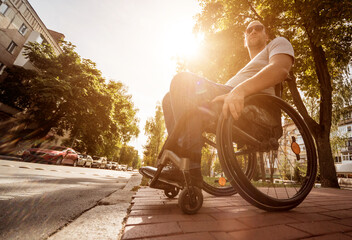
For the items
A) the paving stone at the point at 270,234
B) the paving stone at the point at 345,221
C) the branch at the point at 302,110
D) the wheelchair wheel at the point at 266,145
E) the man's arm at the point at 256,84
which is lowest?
the paving stone at the point at 270,234

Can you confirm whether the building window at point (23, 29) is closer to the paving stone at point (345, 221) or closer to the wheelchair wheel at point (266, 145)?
the wheelchair wheel at point (266, 145)

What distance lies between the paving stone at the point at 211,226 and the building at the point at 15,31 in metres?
26.1

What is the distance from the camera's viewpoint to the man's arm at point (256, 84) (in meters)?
1.14

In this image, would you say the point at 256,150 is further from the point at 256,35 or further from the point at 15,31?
the point at 15,31

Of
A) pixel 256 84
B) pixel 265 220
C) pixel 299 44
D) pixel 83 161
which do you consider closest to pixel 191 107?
pixel 256 84

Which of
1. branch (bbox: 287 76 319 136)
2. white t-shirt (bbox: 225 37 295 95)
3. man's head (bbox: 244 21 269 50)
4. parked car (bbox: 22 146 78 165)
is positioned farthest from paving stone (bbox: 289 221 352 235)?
parked car (bbox: 22 146 78 165)

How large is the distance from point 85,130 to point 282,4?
18.6 m

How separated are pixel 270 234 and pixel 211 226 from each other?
292 mm

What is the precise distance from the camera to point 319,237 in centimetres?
85

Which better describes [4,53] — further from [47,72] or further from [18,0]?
[47,72]

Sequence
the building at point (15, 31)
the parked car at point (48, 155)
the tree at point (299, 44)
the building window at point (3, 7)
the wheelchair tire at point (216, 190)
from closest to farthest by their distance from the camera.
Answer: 1. the wheelchair tire at point (216, 190)
2. the tree at point (299, 44)
3. the parked car at point (48, 155)
4. the building window at point (3, 7)
5. the building at point (15, 31)

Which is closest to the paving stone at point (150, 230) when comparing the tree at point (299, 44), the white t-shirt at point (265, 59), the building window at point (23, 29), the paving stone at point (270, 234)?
the paving stone at point (270, 234)

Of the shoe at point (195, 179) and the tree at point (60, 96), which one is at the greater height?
the tree at point (60, 96)

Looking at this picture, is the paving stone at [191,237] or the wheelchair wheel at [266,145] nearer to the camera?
the paving stone at [191,237]
